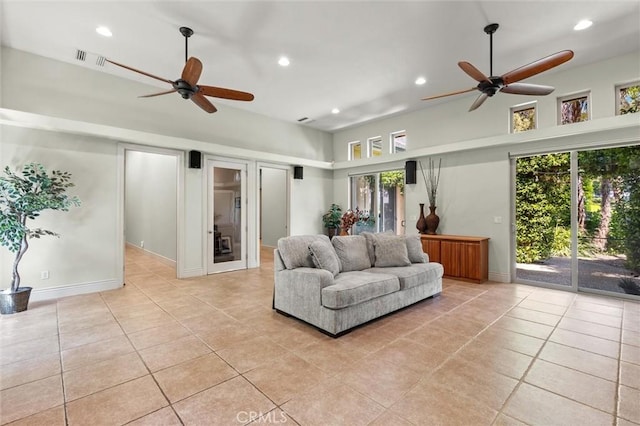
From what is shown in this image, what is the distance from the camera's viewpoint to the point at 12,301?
370cm

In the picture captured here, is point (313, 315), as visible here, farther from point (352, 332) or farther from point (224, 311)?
point (224, 311)

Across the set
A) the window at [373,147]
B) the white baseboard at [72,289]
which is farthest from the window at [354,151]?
the white baseboard at [72,289]

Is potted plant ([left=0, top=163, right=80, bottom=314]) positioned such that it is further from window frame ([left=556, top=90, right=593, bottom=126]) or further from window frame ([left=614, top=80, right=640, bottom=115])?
window frame ([left=614, top=80, right=640, bottom=115])

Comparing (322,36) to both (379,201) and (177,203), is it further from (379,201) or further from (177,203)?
(379,201)

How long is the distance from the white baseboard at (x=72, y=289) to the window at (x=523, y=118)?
7558mm

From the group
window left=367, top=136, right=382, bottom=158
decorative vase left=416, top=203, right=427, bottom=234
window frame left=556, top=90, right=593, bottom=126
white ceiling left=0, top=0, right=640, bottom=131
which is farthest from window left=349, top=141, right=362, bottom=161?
window frame left=556, top=90, right=593, bottom=126

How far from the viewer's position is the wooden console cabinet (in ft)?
17.2

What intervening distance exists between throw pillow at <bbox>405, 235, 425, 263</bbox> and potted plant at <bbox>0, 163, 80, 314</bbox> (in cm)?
498

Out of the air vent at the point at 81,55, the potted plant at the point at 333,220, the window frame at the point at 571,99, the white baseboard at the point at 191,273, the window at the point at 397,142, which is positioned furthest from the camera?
the potted plant at the point at 333,220

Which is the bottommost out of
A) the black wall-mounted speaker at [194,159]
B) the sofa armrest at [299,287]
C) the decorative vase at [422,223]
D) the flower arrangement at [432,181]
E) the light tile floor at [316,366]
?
the light tile floor at [316,366]

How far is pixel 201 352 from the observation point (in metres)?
2.69

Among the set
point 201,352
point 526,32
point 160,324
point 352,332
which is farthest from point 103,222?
point 526,32

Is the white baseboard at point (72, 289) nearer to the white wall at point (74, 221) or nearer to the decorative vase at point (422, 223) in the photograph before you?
the white wall at point (74, 221)

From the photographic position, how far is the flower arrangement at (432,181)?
628 cm
